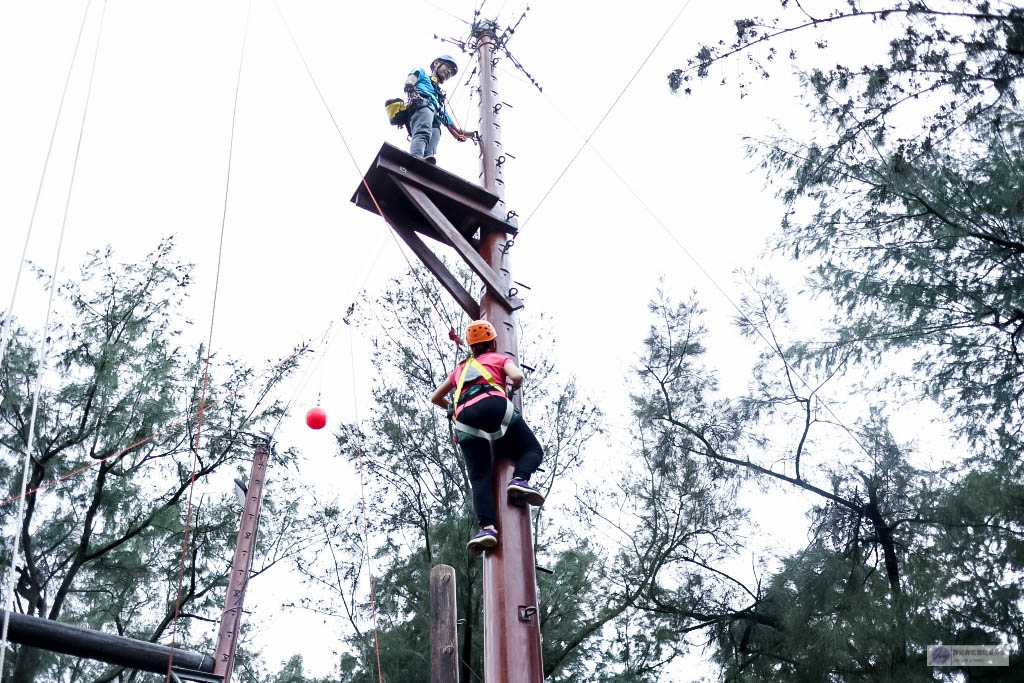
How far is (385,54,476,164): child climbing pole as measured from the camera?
16.6 feet

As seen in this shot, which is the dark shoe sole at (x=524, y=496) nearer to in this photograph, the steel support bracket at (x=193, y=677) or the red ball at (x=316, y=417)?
the red ball at (x=316, y=417)

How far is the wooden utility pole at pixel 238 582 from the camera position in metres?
8.09

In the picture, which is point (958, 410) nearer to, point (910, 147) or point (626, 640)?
point (910, 147)

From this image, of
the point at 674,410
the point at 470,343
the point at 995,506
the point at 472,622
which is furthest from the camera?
the point at 674,410

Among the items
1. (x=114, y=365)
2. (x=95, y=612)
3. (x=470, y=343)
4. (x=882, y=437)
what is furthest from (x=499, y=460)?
(x=95, y=612)

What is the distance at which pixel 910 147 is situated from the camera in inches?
208

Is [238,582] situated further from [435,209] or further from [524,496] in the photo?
[524,496]

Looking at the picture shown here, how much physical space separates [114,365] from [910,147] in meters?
10.5

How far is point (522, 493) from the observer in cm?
337

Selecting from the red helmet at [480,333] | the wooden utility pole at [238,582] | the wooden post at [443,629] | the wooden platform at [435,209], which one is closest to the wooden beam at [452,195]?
the wooden platform at [435,209]

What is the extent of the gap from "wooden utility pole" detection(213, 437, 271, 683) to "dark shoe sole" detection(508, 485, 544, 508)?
5.84 metres

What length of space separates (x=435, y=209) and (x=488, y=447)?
1.40 meters

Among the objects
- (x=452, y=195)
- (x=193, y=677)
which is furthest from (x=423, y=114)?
(x=193, y=677)

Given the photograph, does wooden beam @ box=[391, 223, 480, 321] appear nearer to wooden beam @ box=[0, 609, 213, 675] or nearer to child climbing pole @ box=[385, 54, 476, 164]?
child climbing pole @ box=[385, 54, 476, 164]
